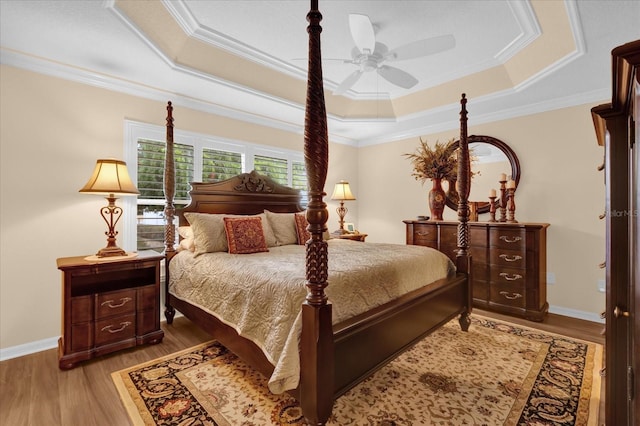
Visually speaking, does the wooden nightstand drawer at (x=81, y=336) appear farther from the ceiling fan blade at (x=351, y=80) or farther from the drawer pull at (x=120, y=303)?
the ceiling fan blade at (x=351, y=80)

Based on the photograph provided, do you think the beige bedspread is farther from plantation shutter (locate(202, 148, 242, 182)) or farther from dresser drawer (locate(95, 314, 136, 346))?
plantation shutter (locate(202, 148, 242, 182))

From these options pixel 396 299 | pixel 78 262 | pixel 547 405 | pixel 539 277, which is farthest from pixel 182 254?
pixel 539 277

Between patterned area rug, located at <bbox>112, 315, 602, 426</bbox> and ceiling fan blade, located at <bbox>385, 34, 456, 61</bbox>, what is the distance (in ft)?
7.89

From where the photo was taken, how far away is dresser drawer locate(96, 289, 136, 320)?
2.46m

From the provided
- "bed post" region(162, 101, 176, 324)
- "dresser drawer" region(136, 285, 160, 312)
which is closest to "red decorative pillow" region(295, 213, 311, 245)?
"bed post" region(162, 101, 176, 324)

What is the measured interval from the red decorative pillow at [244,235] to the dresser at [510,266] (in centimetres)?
237

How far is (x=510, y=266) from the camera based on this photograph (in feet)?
11.1

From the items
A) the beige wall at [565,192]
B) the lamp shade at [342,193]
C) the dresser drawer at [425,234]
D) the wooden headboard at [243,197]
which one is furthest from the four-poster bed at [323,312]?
the lamp shade at [342,193]

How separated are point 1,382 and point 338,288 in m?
2.48

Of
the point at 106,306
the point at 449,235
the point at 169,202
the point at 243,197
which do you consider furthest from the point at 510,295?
the point at 106,306

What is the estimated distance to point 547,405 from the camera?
1867 mm

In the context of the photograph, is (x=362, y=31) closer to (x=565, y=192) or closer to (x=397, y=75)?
(x=397, y=75)

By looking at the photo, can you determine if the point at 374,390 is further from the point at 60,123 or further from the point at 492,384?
the point at 60,123

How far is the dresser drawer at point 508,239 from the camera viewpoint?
3311mm
